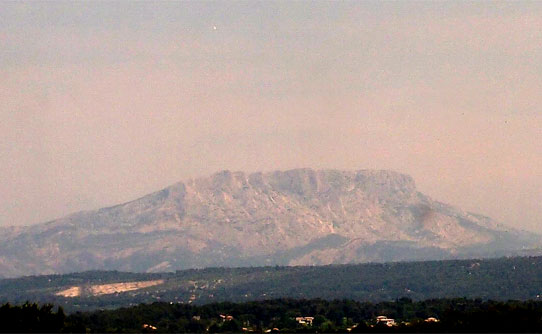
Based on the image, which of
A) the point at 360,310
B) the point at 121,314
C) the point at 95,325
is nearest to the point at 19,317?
the point at 95,325

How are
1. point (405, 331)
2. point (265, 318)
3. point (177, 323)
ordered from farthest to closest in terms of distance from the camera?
1. point (265, 318)
2. point (177, 323)
3. point (405, 331)

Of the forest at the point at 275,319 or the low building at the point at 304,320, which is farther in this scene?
the low building at the point at 304,320

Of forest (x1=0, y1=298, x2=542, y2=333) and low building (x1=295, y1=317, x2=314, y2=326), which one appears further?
low building (x1=295, y1=317, x2=314, y2=326)

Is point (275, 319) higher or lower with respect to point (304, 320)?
higher

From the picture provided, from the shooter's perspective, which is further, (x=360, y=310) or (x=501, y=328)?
(x=360, y=310)

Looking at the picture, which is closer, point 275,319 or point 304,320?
point 275,319

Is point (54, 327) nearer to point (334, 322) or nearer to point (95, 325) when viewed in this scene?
point (95, 325)

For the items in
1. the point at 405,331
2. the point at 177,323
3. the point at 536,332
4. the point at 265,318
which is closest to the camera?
the point at 536,332

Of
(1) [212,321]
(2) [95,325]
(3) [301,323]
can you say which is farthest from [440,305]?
(2) [95,325]

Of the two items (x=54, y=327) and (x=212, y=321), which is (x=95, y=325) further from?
(x=54, y=327)
